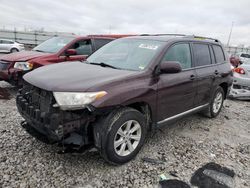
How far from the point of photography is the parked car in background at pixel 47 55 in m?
5.50

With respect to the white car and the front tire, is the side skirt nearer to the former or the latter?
the front tire

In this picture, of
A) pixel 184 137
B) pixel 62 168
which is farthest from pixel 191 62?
pixel 62 168

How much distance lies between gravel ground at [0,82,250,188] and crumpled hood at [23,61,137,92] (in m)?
1.01

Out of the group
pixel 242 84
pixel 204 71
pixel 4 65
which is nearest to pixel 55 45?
pixel 4 65

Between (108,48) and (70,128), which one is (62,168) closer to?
(70,128)

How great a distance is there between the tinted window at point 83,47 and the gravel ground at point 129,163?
8.68 feet

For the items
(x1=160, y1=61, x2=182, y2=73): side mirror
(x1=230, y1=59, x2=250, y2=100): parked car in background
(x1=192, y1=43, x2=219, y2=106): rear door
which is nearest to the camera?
(x1=160, y1=61, x2=182, y2=73): side mirror

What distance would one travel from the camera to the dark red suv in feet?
8.60

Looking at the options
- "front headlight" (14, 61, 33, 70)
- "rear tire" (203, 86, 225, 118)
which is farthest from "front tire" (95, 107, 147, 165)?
"front headlight" (14, 61, 33, 70)

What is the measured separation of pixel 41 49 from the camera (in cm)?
675

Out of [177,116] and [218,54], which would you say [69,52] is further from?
[218,54]

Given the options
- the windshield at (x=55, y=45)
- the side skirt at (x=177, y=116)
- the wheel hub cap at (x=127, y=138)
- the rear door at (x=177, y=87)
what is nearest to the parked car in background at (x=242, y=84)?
the side skirt at (x=177, y=116)

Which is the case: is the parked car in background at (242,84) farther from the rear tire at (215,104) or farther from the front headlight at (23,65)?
the front headlight at (23,65)

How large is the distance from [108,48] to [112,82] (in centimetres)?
153
